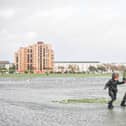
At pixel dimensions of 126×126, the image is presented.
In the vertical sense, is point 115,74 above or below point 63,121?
above

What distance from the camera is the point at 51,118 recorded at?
1784 cm

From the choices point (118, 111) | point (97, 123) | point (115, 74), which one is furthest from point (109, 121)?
point (115, 74)

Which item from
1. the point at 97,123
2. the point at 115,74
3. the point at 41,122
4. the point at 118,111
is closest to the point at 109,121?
the point at 97,123

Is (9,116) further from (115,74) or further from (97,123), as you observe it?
(115,74)

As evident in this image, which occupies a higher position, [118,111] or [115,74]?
[115,74]

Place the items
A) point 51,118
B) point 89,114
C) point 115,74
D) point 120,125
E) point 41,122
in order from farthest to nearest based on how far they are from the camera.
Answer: point 115,74 → point 89,114 → point 51,118 → point 41,122 → point 120,125

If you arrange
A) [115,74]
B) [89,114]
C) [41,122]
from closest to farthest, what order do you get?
1. [41,122]
2. [89,114]
3. [115,74]

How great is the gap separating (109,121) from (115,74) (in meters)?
6.19

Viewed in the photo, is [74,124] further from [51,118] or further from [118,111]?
[118,111]

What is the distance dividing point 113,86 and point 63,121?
21.8ft

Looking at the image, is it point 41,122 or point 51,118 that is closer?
point 41,122

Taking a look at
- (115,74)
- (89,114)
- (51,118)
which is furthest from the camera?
(115,74)

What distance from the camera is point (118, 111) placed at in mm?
20469

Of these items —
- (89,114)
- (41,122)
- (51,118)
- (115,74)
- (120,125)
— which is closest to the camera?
(120,125)
